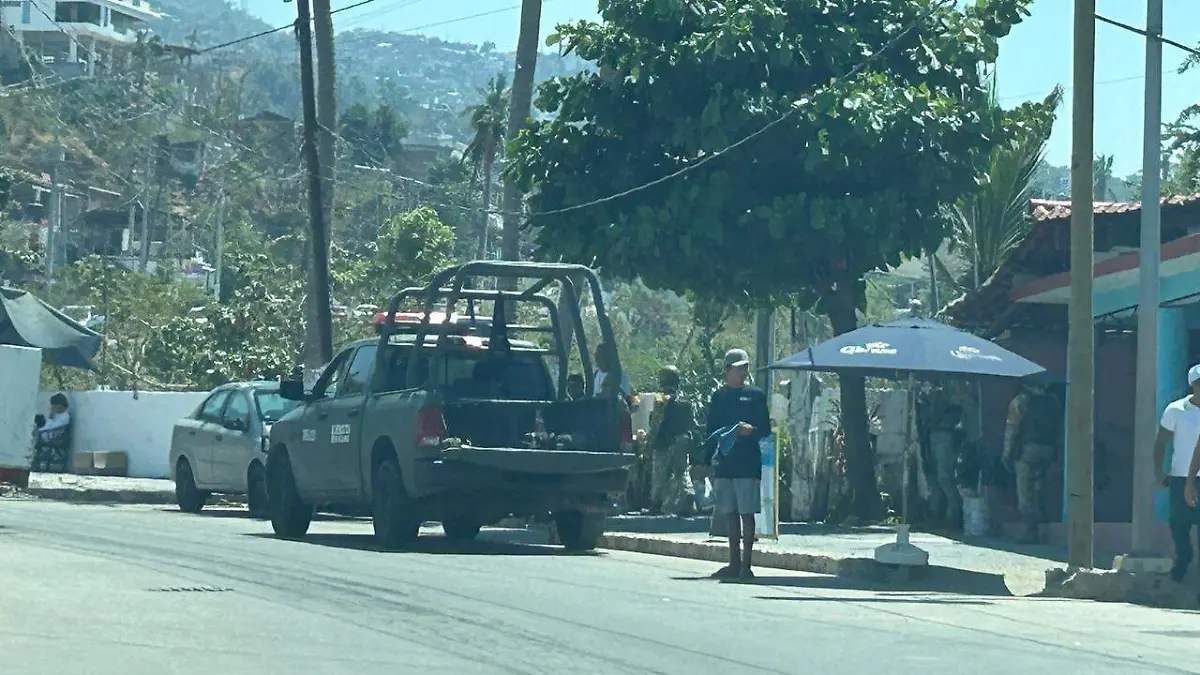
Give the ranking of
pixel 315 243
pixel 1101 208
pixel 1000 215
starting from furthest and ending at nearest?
pixel 1000 215, pixel 315 243, pixel 1101 208

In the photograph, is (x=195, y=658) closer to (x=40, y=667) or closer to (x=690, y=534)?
(x=40, y=667)

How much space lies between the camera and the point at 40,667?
9867mm

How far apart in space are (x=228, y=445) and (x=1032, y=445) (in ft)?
32.3

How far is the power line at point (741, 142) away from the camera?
2478 centimetres

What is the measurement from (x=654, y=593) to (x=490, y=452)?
381cm

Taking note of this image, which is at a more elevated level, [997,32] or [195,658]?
[997,32]

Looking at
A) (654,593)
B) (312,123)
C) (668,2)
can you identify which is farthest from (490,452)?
(312,123)

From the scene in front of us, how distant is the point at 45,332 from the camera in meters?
36.6

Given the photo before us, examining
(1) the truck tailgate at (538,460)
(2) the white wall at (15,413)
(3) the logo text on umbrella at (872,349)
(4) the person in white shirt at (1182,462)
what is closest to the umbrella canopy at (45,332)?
(2) the white wall at (15,413)

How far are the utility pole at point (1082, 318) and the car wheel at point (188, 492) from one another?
13.7 m

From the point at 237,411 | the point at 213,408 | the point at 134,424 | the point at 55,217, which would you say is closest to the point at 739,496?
the point at 237,411

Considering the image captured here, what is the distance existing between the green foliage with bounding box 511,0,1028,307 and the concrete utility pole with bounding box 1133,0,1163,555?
23.9 feet

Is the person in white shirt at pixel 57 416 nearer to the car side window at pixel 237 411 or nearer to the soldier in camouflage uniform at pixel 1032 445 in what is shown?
the car side window at pixel 237 411

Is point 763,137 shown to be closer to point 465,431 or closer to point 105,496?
point 465,431
